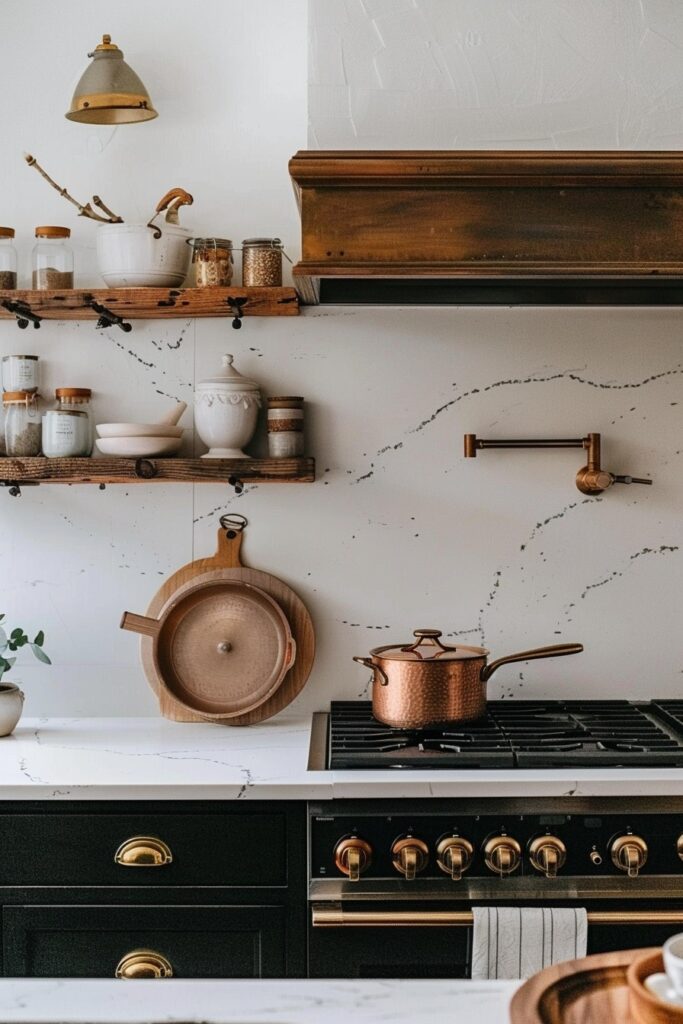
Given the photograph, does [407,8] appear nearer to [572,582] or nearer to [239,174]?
[239,174]

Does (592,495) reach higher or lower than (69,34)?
lower

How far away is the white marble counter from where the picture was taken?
3.53 feet

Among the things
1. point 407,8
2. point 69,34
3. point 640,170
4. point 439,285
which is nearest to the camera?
point 640,170

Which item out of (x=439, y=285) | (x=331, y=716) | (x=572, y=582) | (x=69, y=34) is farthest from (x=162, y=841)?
(x=69, y=34)

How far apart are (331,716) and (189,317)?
3.29ft

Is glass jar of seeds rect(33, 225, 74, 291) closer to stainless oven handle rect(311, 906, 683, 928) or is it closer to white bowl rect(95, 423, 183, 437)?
white bowl rect(95, 423, 183, 437)

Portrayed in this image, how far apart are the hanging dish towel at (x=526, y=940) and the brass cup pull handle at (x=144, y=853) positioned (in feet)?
1.95

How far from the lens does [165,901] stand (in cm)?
202

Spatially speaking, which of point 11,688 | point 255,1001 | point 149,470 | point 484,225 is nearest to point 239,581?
point 149,470

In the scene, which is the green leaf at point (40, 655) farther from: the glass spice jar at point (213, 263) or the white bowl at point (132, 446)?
the glass spice jar at point (213, 263)

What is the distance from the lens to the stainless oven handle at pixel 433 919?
195cm

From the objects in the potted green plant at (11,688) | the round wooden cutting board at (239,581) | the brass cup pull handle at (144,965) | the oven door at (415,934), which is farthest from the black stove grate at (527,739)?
the potted green plant at (11,688)

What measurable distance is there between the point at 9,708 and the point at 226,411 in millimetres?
808

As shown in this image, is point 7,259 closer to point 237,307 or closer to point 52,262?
point 52,262
